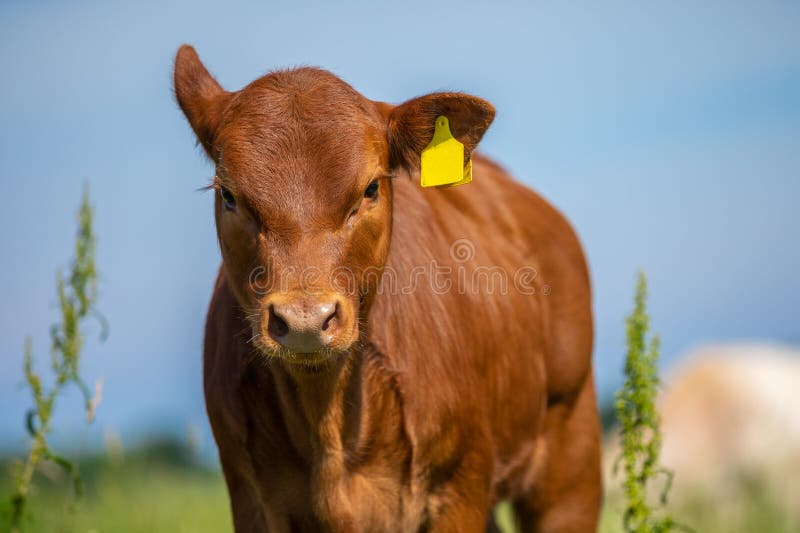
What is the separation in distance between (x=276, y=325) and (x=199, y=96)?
55.3 inches

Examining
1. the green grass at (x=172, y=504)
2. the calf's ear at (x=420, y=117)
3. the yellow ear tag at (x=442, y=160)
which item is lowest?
the green grass at (x=172, y=504)

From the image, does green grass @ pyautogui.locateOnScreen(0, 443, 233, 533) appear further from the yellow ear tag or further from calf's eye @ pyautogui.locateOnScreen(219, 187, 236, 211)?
the yellow ear tag

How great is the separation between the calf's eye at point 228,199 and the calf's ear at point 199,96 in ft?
0.81

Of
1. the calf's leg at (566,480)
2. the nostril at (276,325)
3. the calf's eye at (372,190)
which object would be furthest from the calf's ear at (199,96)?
the calf's leg at (566,480)

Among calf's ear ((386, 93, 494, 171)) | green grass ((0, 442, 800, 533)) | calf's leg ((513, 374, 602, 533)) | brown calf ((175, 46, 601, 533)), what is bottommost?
green grass ((0, 442, 800, 533))

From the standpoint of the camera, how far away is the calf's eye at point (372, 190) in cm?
448

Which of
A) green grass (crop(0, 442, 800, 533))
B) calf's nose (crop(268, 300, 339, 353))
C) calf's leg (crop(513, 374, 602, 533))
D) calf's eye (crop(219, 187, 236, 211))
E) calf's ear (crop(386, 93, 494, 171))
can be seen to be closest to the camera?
calf's nose (crop(268, 300, 339, 353))

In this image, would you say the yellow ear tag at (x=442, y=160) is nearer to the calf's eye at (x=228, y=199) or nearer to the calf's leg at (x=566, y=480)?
the calf's eye at (x=228, y=199)

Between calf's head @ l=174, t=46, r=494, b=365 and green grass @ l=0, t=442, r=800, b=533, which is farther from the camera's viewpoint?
green grass @ l=0, t=442, r=800, b=533

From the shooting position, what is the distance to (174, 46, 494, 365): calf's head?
4.07 metres

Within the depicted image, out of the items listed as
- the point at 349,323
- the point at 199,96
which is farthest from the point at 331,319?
the point at 199,96

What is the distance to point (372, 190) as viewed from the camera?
4504 mm

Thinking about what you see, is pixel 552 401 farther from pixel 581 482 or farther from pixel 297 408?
pixel 297 408

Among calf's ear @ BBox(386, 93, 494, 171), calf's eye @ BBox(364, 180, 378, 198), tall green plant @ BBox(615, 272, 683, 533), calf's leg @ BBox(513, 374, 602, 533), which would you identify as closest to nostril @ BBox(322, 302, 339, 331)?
calf's eye @ BBox(364, 180, 378, 198)
